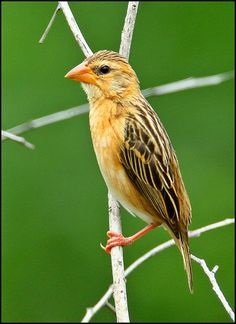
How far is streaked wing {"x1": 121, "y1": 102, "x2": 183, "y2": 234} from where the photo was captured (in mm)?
6566

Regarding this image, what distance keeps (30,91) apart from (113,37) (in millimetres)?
679

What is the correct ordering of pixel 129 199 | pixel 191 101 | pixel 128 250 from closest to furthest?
pixel 129 199, pixel 128 250, pixel 191 101

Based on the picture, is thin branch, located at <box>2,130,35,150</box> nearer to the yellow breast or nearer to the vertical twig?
the yellow breast

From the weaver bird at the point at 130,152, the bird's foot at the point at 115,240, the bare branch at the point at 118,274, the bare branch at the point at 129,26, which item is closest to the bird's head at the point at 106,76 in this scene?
the weaver bird at the point at 130,152

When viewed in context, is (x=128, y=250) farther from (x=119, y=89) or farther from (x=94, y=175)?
(x=119, y=89)

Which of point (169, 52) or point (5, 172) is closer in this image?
point (5, 172)

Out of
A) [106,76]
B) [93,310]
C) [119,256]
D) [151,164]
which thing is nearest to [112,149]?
[151,164]

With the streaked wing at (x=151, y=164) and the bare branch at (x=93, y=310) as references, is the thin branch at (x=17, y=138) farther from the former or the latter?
the bare branch at (x=93, y=310)

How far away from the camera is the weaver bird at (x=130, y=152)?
656 cm

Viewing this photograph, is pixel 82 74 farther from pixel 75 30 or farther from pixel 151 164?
pixel 151 164

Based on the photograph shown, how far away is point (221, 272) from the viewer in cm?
915

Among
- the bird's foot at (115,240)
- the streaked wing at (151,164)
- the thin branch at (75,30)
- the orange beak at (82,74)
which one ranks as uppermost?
the thin branch at (75,30)

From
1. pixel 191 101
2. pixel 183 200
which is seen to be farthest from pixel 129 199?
pixel 191 101

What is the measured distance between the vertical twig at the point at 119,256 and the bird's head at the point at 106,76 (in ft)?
0.46
